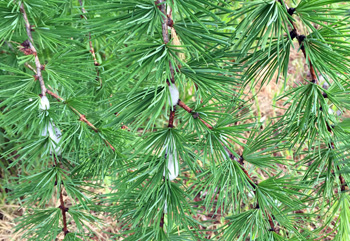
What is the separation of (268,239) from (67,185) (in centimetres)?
47

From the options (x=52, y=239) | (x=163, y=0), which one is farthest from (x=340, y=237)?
(x=52, y=239)

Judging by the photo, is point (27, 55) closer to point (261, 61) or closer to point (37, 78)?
point (37, 78)

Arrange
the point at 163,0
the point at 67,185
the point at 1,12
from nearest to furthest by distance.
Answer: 1. the point at 163,0
2. the point at 1,12
3. the point at 67,185

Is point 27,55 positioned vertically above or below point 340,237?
above

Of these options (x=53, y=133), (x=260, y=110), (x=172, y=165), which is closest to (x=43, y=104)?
(x=53, y=133)

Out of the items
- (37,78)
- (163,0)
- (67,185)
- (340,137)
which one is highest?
(163,0)

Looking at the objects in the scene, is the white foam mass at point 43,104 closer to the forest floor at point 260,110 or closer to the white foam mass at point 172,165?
the white foam mass at point 172,165

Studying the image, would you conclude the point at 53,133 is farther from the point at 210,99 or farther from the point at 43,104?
the point at 210,99

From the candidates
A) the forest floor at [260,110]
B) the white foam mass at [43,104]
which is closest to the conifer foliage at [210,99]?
the white foam mass at [43,104]

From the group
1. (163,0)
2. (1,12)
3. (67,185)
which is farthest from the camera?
(67,185)

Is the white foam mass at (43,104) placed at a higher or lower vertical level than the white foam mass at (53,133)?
higher

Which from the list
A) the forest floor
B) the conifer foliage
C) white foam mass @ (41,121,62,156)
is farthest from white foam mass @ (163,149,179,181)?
the forest floor

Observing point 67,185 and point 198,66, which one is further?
point 67,185

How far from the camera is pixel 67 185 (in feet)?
2.38
